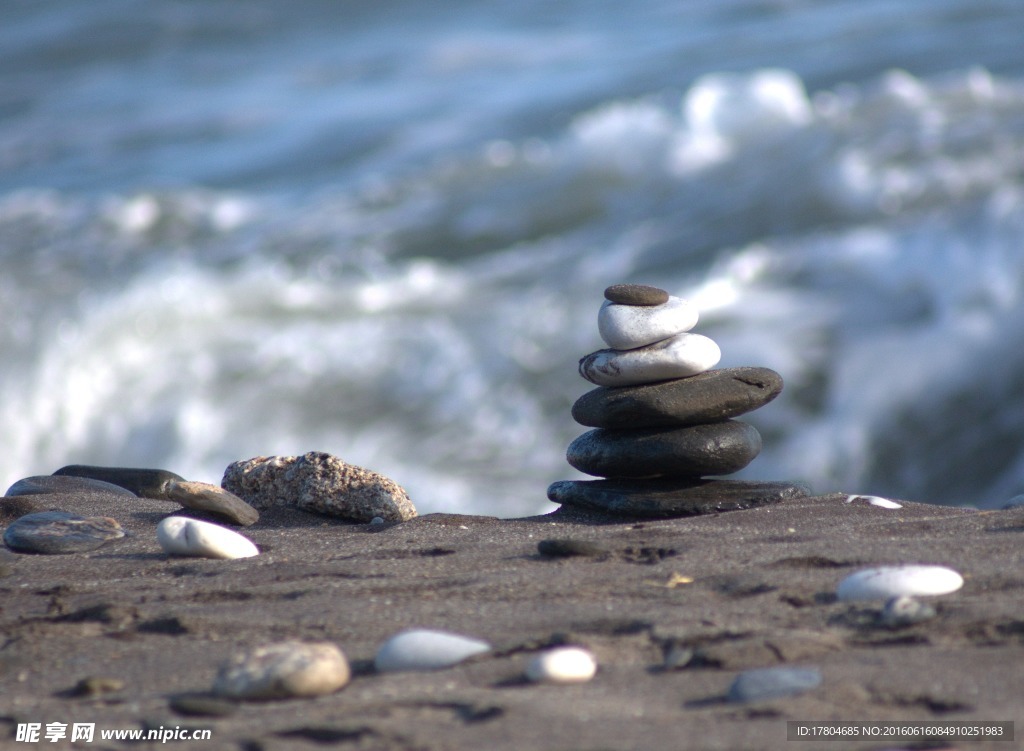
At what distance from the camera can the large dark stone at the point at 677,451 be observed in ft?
10.1

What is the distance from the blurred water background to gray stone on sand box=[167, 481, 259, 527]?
2.58 meters

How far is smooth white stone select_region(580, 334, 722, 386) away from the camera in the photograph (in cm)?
310

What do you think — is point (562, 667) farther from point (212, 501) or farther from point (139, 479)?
point (139, 479)

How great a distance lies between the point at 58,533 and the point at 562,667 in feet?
5.02

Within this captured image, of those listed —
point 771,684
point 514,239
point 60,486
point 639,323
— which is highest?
point 514,239

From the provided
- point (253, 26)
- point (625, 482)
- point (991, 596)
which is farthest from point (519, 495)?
point (253, 26)

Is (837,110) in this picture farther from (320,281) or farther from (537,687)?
(537,687)

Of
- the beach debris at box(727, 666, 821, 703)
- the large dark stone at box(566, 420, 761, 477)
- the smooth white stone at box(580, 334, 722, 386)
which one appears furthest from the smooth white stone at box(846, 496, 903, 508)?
the beach debris at box(727, 666, 821, 703)

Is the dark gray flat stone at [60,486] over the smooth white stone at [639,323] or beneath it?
beneath

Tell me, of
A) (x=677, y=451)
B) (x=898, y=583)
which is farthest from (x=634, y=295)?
(x=898, y=583)

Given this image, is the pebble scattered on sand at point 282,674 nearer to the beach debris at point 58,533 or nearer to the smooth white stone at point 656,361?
the beach debris at point 58,533

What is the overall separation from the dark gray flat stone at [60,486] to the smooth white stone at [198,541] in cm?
96

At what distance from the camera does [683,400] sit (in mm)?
3082

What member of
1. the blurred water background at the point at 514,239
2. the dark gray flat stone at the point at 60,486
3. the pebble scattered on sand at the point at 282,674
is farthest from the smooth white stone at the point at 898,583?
the blurred water background at the point at 514,239
